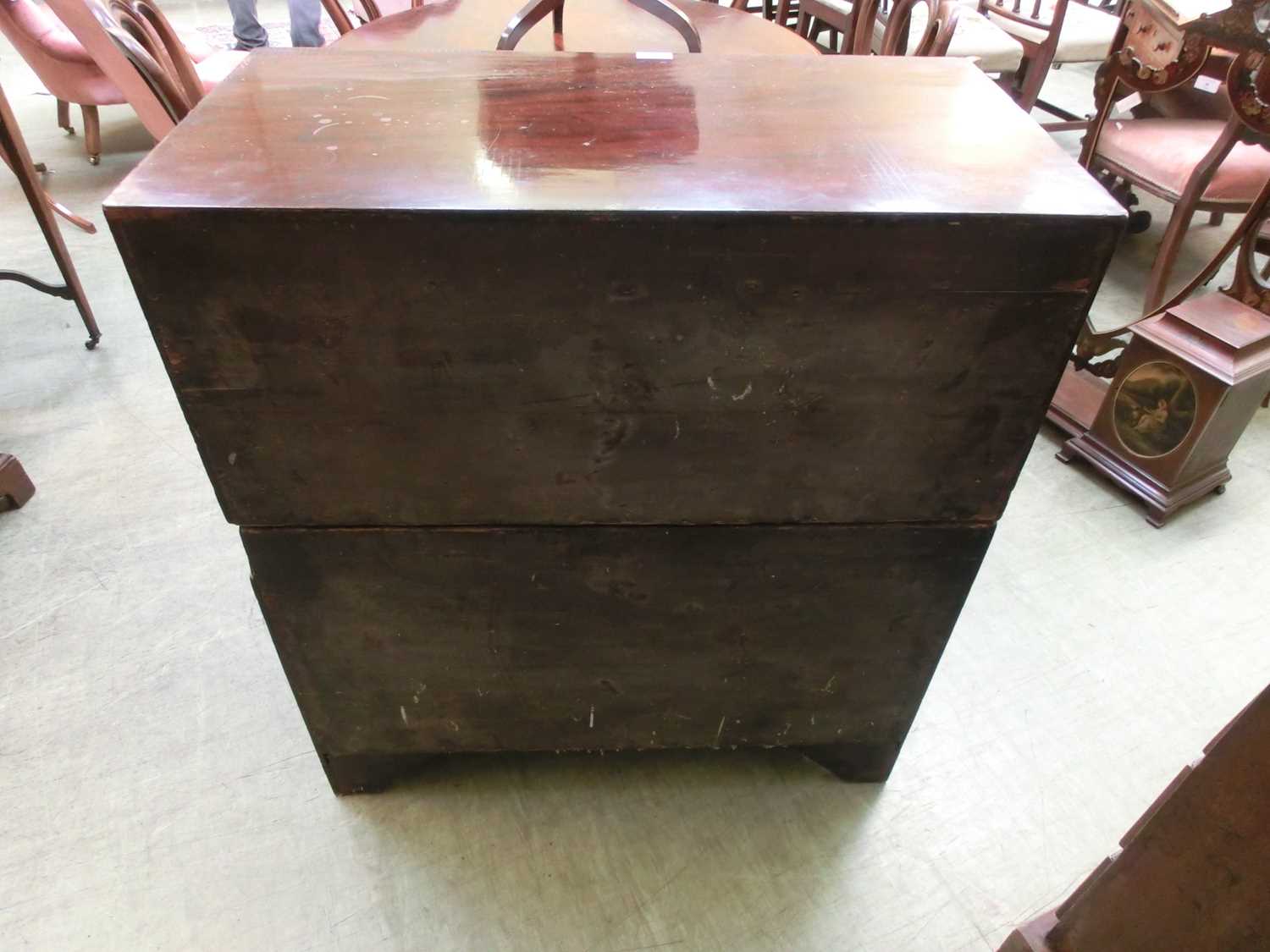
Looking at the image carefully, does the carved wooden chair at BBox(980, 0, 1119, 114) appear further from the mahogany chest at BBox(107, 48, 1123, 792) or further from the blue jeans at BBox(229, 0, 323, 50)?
the blue jeans at BBox(229, 0, 323, 50)

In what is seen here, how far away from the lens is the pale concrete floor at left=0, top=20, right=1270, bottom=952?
1052 mm

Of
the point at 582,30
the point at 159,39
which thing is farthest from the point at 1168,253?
the point at 159,39

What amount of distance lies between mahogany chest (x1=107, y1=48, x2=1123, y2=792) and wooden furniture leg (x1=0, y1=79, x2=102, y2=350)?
126 cm

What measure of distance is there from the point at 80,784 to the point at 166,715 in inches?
5.4

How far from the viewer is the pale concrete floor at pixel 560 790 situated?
3.45 ft

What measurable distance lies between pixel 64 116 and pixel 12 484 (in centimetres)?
246

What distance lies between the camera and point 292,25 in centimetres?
354

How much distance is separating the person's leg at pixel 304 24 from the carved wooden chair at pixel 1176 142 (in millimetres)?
2956

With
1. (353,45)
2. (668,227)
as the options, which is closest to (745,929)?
(668,227)

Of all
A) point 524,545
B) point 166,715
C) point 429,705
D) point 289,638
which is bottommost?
point 166,715

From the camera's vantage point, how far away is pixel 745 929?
1044 millimetres

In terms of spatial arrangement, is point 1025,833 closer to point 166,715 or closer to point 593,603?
point 593,603

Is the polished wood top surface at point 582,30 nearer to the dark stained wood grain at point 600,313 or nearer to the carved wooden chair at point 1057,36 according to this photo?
the dark stained wood grain at point 600,313

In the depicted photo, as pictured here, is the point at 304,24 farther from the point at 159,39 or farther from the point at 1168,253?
the point at 1168,253
